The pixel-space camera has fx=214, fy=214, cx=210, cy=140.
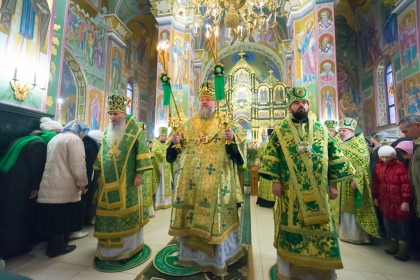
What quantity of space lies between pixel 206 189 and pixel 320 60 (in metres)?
8.26

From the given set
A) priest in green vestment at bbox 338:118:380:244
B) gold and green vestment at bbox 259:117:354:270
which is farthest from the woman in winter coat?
gold and green vestment at bbox 259:117:354:270

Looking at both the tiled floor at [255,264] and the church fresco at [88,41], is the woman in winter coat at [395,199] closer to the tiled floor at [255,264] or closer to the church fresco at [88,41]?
the tiled floor at [255,264]

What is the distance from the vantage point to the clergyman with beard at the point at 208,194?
248 cm

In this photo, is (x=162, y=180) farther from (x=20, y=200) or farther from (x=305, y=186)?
(x=305, y=186)

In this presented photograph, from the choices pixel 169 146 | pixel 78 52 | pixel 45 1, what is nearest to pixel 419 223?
pixel 169 146

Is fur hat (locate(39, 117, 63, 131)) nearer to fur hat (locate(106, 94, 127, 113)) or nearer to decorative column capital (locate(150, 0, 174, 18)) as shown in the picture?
fur hat (locate(106, 94, 127, 113))

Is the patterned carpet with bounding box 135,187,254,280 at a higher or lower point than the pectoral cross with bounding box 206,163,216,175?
lower

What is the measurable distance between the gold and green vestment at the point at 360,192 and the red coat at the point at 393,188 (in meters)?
0.19

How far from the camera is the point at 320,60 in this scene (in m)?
8.47

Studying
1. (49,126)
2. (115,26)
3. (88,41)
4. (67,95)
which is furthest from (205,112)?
(115,26)

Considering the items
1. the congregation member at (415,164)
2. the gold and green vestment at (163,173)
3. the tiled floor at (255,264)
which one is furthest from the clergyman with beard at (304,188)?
the gold and green vestment at (163,173)

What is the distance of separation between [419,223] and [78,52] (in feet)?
38.5

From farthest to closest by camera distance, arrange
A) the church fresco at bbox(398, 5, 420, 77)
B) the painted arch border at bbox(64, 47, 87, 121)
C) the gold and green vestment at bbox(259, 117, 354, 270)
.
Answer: the painted arch border at bbox(64, 47, 87, 121), the church fresco at bbox(398, 5, 420, 77), the gold and green vestment at bbox(259, 117, 354, 270)

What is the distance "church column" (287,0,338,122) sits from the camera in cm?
834
